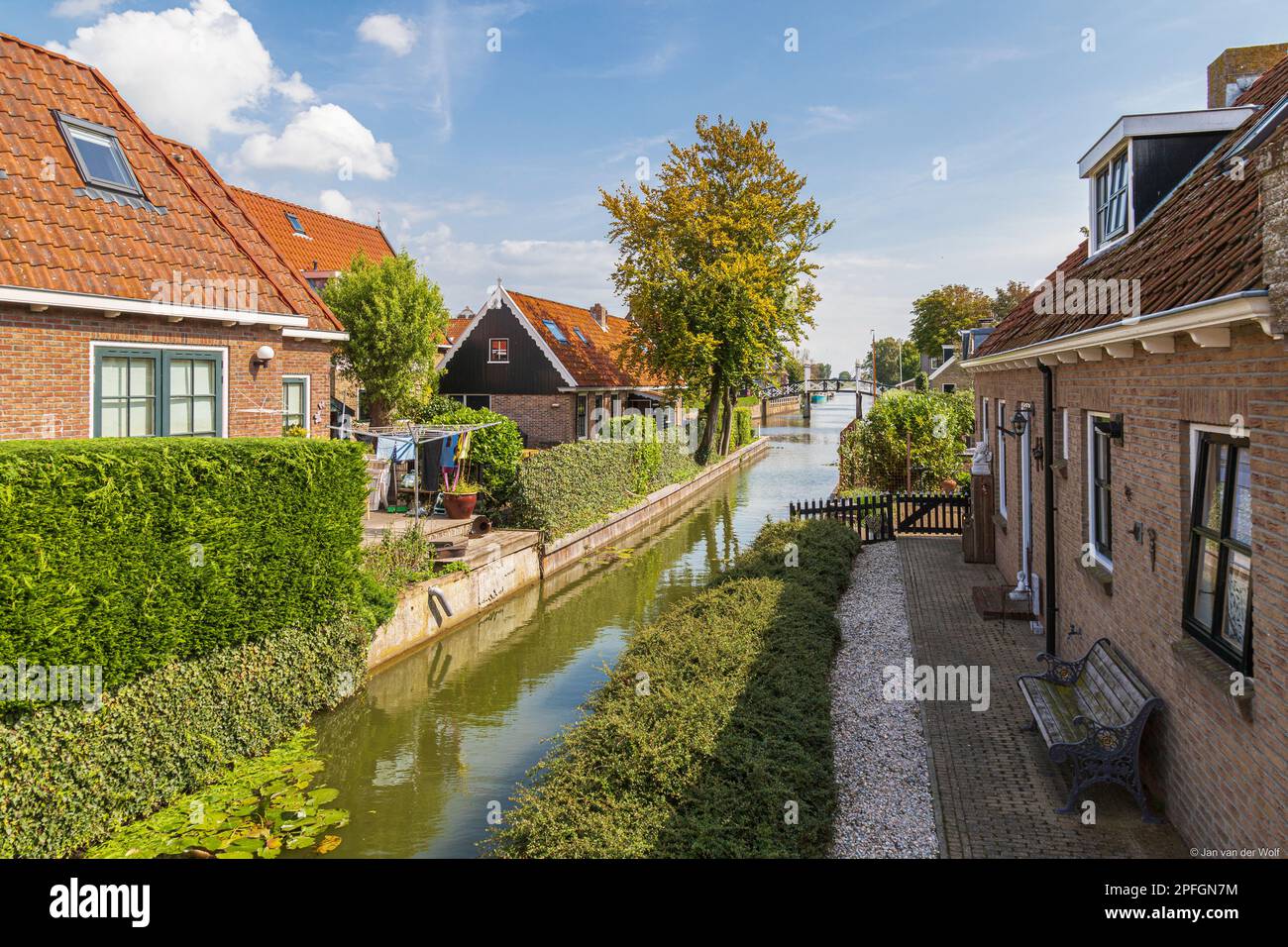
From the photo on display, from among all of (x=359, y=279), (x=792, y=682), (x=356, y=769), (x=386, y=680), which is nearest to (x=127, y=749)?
(x=356, y=769)

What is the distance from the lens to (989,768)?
7.39 m

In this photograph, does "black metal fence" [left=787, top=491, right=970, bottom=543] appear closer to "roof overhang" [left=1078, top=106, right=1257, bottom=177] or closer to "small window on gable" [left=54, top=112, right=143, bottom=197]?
"roof overhang" [left=1078, top=106, right=1257, bottom=177]

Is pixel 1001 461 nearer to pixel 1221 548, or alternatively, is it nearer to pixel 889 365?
pixel 1221 548

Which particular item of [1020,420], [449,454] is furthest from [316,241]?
[1020,420]

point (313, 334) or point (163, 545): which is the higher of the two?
point (313, 334)

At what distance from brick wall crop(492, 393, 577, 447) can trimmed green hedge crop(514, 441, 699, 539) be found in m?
5.64

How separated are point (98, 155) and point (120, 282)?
2.66 meters

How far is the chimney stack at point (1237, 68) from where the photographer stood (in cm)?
1208

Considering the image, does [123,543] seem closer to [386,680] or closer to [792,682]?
[386,680]

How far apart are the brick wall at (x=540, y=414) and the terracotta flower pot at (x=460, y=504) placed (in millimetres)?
15836

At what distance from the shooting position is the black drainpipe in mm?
10219

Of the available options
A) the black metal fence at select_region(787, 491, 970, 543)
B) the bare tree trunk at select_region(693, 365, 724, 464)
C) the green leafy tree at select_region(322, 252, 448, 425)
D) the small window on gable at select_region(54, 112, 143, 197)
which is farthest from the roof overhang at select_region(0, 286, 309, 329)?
the bare tree trunk at select_region(693, 365, 724, 464)

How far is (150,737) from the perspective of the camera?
7.42m

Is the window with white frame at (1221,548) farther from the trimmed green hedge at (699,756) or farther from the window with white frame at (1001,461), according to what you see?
the window with white frame at (1001,461)
